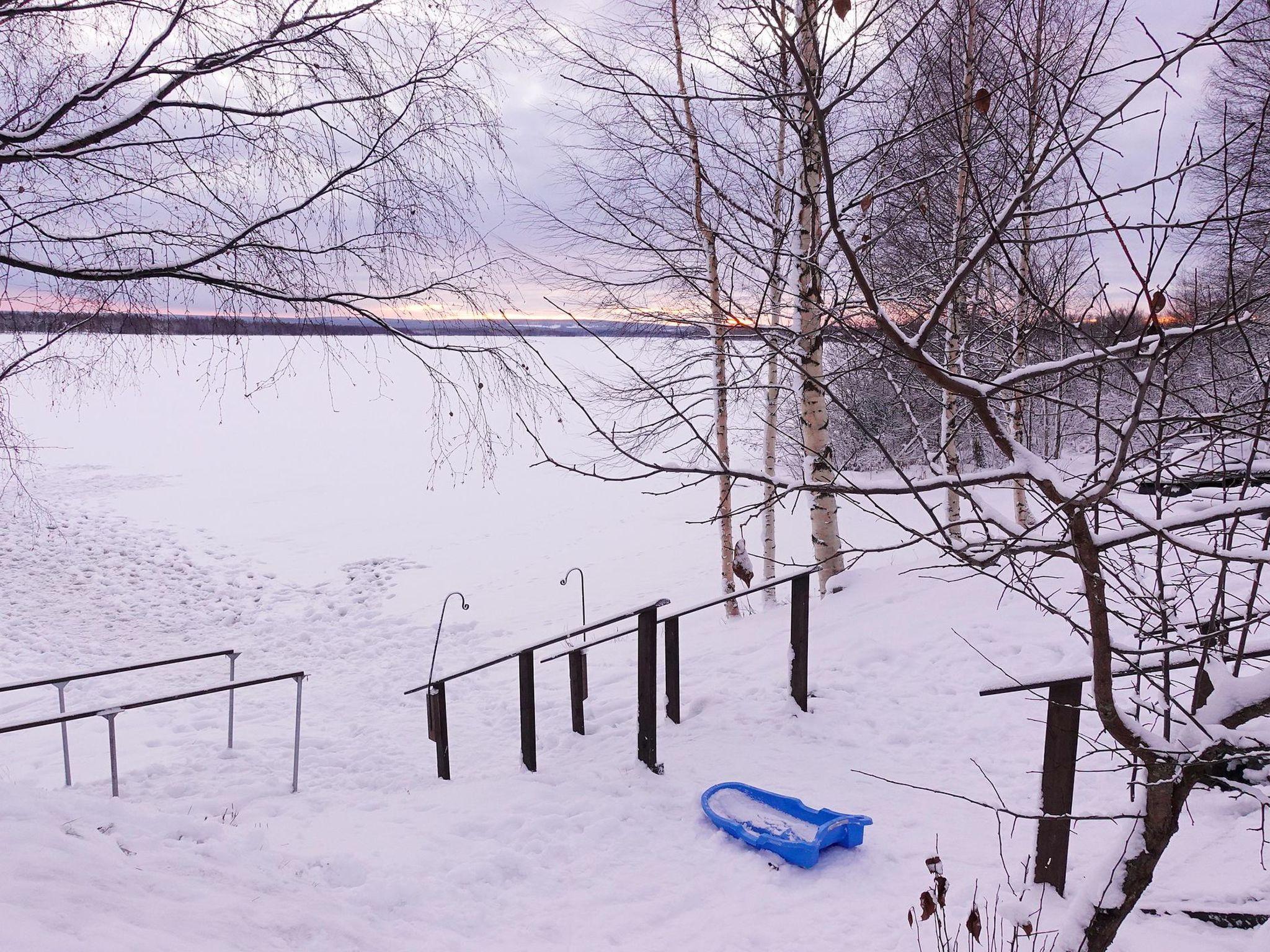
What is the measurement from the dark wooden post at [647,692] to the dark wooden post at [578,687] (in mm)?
665

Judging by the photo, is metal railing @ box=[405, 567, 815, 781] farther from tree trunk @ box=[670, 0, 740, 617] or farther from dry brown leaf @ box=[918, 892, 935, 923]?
dry brown leaf @ box=[918, 892, 935, 923]

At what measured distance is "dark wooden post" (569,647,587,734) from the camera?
19.4 feet

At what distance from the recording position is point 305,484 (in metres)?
23.0

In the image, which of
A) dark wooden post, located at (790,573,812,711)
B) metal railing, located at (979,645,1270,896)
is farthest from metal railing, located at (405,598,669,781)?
metal railing, located at (979,645,1270,896)

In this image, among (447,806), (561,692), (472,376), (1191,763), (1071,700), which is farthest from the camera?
(561,692)

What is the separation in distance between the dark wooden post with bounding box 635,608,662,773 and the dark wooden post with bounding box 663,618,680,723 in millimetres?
273

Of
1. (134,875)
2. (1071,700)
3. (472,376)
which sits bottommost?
(134,875)

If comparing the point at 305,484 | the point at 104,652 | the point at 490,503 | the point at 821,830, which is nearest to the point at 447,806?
the point at 821,830

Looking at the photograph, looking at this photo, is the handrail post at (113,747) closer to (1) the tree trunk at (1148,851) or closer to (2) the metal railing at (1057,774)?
(2) the metal railing at (1057,774)

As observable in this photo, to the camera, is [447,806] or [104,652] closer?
[447,806]

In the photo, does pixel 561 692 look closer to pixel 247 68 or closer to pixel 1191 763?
pixel 247 68

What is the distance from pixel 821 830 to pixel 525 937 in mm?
1507

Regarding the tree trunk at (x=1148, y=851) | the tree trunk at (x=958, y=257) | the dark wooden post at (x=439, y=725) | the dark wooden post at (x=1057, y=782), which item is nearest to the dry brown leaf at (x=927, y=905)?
the tree trunk at (x=1148, y=851)

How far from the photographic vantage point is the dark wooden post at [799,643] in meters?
5.87
